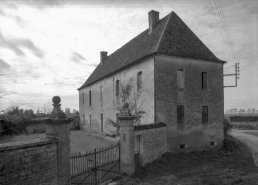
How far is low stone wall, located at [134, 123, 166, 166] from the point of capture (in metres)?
9.94

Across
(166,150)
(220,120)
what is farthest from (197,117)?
(166,150)

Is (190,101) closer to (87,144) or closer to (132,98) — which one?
(132,98)

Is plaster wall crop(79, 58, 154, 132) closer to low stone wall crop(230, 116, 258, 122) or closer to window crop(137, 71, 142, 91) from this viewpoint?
window crop(137, 71, 142, 91)

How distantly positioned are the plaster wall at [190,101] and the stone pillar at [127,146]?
3.83 metres

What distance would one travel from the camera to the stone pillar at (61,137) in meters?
5.97

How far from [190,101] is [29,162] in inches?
466

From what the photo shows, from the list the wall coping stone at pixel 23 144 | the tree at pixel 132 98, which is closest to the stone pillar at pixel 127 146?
the wall coping stone at pixel 23 144

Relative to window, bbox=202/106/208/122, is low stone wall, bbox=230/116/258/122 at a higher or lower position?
lower

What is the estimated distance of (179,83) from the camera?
13977mm

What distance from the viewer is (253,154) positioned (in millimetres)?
14680

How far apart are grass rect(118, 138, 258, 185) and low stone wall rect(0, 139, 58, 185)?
147 inches

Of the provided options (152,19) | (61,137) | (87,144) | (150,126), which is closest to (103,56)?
(152,19)

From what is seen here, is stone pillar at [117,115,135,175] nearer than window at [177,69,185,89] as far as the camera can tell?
Yes

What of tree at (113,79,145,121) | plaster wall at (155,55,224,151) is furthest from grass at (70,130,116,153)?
plaster wall at (155,55,224,151)
